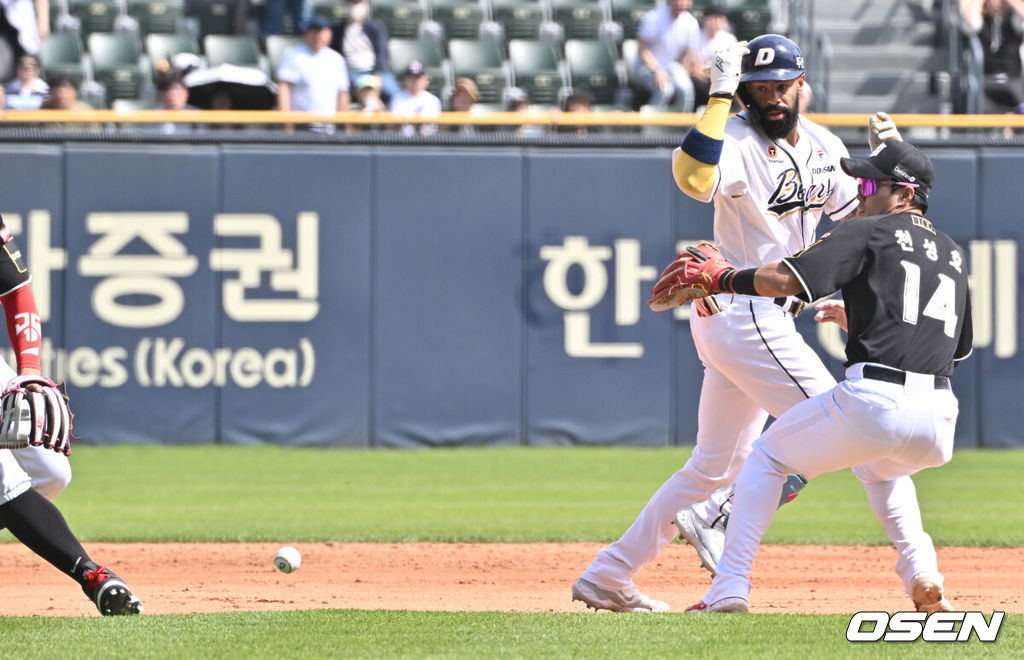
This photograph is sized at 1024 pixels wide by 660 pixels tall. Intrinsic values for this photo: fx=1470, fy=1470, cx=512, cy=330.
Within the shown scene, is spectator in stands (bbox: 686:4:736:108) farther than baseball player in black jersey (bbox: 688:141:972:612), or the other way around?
spectator in stands (bbox: 686:4:736:108)

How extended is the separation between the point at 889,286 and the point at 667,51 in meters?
9.11

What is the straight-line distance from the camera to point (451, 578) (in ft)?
22.4

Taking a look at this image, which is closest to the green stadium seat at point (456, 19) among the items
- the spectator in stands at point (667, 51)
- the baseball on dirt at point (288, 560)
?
the spectator in stands at point (667, 51)

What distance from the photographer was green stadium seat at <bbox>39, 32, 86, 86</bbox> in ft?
43.9

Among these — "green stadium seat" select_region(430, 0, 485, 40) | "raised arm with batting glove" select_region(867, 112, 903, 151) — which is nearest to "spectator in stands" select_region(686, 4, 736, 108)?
"green stadium seat" select_region(430, 0, 485, 40)

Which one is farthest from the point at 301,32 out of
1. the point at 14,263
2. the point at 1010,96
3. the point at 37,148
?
the point at 14,263

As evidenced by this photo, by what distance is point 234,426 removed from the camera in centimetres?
1113

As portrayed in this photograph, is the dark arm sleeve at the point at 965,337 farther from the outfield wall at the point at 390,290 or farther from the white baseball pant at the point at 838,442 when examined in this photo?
the outfield wall at the point at 390,290

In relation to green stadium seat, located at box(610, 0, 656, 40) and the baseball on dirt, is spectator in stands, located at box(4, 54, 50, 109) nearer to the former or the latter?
green stadium seat, located at box(610, 0, 656, 40)

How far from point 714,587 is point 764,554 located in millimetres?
2896

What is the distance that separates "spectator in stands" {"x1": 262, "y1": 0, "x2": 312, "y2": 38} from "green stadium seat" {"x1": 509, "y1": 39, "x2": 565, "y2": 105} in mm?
2010

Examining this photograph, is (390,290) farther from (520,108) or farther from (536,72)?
(536,72)

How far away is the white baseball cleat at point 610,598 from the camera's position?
5.41 meters

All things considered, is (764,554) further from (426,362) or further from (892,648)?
(426,362)
